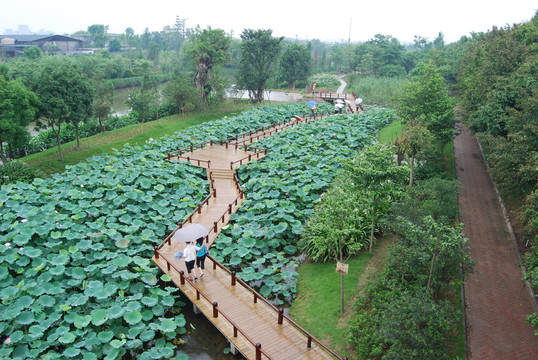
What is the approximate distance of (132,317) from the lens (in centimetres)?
1131

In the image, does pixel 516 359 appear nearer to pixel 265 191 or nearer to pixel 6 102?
pixel 265 191

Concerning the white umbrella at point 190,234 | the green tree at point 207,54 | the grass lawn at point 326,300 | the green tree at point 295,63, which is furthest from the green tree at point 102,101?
the green tree at point 295,63

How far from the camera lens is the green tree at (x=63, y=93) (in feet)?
73.3

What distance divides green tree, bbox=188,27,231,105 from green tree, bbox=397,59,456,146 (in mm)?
24141

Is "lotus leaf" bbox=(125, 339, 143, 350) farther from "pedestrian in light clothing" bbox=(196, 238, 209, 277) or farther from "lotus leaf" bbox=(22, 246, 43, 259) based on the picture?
"lotus leaf" bbox=(22, 246, 43, 259)

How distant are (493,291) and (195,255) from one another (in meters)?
9.93

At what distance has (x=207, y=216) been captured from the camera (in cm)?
1728

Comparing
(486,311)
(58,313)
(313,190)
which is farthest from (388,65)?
(58,313)

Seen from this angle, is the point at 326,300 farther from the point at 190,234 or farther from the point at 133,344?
the point at 133,344

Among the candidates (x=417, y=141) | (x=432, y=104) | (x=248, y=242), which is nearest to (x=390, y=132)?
(x=432, y=104)

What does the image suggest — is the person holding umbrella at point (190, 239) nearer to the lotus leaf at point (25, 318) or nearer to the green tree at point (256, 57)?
the lotus leaf at point (25, 318)

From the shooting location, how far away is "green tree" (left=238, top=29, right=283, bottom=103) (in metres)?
43.8

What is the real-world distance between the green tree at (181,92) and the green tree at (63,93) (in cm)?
1271

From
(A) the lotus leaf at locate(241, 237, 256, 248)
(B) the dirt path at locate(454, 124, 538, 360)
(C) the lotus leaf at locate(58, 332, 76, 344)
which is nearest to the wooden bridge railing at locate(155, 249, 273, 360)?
(A) the lotus leaf at locate(241, 237, 256, 248)
